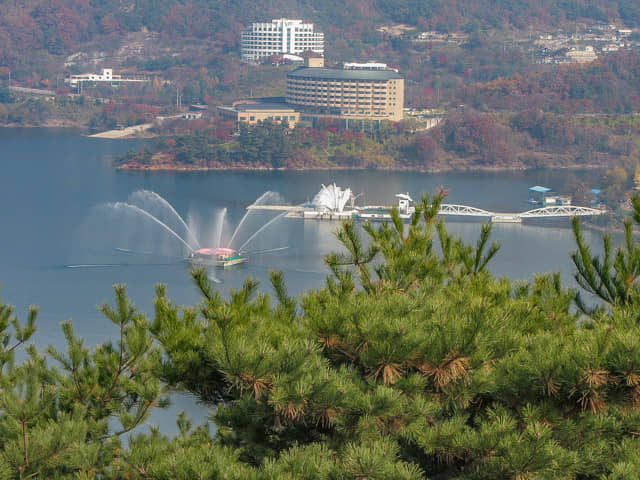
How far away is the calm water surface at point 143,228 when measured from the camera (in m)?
15.1

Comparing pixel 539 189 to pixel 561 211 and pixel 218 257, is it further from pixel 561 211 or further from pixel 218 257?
pixel 218 257

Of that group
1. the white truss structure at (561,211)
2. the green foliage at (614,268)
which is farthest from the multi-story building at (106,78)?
the green foliage at (614,268)

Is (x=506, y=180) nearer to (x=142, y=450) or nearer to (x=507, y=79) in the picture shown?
(x=507, y=79)

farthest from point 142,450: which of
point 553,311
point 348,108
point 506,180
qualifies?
point 348,108

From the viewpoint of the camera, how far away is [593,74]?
42.3 m

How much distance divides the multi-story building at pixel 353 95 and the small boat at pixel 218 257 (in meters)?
20.0

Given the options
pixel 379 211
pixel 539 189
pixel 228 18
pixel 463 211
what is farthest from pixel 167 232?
pixel 228 18

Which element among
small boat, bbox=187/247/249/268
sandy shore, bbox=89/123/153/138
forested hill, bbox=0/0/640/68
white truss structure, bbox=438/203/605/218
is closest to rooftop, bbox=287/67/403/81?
sandy shore, bbox=89/123/153/138

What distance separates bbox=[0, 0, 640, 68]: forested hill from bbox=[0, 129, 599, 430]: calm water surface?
72.5 ft

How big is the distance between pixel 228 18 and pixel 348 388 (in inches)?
2197

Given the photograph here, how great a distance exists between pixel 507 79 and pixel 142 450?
1591 inches

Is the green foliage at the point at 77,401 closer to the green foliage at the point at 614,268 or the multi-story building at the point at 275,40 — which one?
the green foliage at the point at 614,268

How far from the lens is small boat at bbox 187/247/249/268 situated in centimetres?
1725

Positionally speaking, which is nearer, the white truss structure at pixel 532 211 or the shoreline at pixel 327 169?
the white truss structure at pixel 532 211
